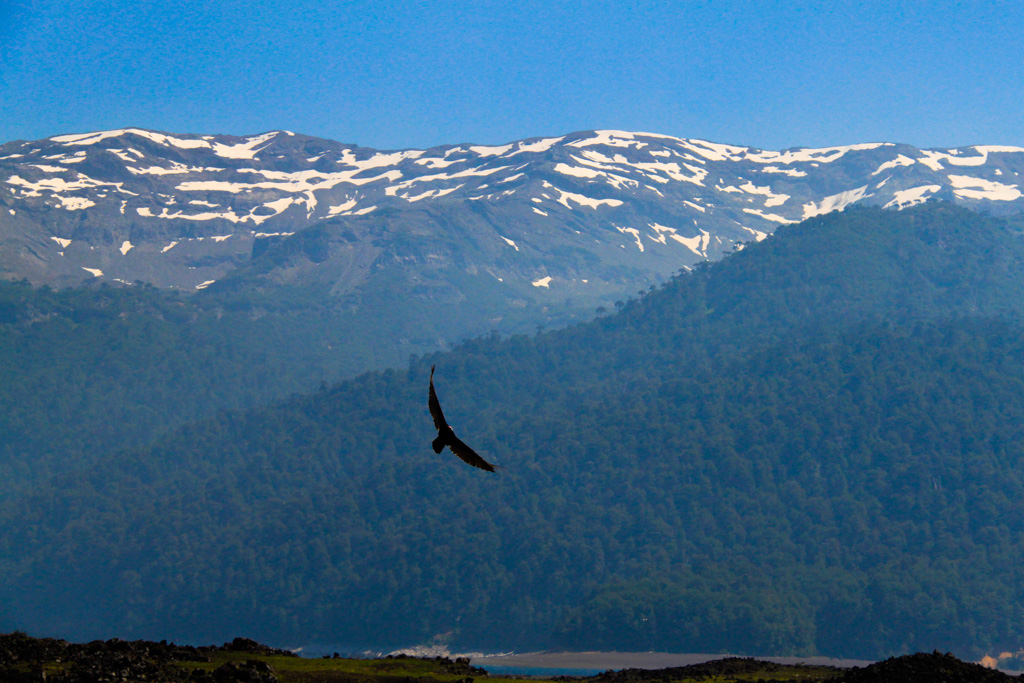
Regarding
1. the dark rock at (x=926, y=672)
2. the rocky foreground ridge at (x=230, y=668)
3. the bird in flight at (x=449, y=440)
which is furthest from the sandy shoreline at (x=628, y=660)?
the bird in flight at (x=449, y=440)

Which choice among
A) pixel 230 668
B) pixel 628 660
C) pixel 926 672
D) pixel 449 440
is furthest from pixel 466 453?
pixel 628 660

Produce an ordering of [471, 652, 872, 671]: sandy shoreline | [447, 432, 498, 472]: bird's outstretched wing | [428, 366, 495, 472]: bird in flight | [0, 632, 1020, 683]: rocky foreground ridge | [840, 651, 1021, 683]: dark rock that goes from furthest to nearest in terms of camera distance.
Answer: [471, 652, 872, 671]: sandy shoreline
[840, 651, 1021, 683]: dark rock
[0, 632, 1020, 683]: rocky foreground ridge
[428, 366, 495, 472]: bird in flight
[447, 432, 498, 472]: bird's outstretched wing

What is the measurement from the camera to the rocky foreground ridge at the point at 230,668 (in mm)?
43344

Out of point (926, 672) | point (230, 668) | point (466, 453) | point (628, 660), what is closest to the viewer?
point (466, 453)

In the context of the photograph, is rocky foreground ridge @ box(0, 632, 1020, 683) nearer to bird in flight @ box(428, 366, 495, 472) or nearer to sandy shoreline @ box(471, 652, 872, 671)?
bird in flight @ box(428, 366, 495, 472)

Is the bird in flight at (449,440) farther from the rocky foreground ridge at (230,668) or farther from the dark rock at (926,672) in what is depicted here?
the dark rock at (926,672)

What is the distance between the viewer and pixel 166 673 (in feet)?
147

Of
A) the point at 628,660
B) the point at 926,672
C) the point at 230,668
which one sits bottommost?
the point at 628,660

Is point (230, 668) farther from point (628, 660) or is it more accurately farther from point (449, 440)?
point (628, 660)

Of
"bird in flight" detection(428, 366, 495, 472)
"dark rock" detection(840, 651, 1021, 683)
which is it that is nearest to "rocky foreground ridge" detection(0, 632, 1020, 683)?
"dark rock" detection(840, 651, 1021, 683)

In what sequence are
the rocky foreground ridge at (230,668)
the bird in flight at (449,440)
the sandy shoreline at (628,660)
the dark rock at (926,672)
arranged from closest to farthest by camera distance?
the bird in flight at (449,440), the rocky foreground ridge at (230,668), the dark rock at (926,672), the sandy shoreline at (628,660)

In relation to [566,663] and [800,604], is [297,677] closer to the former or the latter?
[566,663]

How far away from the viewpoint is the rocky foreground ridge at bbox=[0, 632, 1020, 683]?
4334cm

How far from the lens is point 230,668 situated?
148 feet
